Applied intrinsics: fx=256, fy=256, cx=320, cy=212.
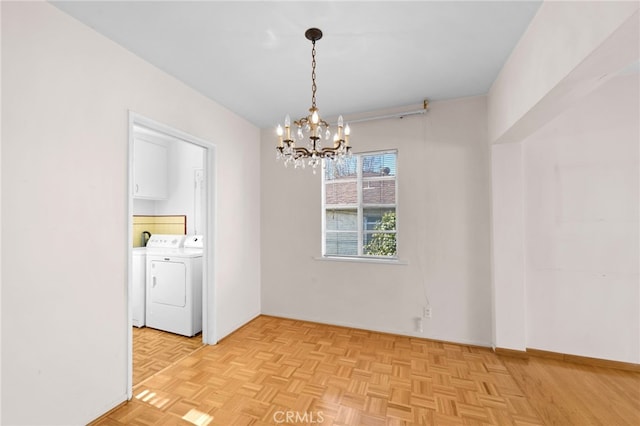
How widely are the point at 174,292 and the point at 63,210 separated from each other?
186 cm

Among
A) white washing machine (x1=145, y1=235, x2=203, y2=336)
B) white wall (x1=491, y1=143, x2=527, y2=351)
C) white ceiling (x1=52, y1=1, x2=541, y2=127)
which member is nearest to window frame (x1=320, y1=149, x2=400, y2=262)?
white ceiling (x1=52, y1=1, x2=541, y2=127)

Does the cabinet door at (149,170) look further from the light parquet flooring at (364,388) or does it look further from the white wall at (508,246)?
the white wall at (508,246)

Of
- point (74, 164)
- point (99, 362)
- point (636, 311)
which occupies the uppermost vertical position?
point (74, 164)

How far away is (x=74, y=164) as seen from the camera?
1711 mm

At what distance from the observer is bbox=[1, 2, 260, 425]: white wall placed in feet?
4.72

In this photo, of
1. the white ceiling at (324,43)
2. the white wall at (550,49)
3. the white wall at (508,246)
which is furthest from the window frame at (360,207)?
the white wall at (550,49)

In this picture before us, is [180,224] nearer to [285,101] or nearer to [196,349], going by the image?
[196,349]

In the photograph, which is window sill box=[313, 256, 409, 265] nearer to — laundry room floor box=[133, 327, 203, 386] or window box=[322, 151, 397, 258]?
window box=[322, 151, 397, 258]

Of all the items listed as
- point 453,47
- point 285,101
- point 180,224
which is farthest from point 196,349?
point 453,47

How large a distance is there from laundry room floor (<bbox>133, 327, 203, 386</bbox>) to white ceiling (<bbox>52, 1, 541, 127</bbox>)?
2.81 metres

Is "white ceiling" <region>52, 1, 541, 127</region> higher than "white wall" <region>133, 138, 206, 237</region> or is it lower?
higher

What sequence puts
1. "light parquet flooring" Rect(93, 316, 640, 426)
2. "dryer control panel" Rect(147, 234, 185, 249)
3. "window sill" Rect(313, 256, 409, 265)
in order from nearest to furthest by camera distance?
"light parquet flooring" Rect(93, 316, 640, 426)
"window sill" Rect(313, 256, 409, 265)
"dryer control panel" Rect(147, 234, 185, 249)

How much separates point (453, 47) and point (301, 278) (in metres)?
3.03

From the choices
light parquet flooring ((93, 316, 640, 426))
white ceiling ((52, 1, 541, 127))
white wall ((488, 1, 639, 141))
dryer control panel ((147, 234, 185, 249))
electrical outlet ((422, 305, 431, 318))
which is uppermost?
white ceiling ((52, 1, 541, 127))
